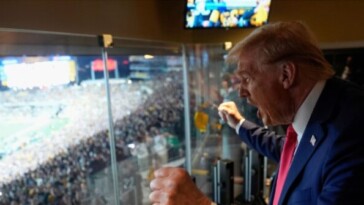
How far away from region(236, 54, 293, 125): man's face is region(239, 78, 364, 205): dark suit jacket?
104mm

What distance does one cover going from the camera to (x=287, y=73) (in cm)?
101

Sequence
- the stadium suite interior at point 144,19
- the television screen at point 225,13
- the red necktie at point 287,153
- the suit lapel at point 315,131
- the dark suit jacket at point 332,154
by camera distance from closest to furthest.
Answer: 1. the dark suit jacket at point 332,154
2. the suit lapel at point 315,131
3. the red necktie at point 287,153
4. the stadium suite interior at point 144,19
5. the television screen at point 225,13

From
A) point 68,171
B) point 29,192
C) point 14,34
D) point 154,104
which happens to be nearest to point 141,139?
point 154,104

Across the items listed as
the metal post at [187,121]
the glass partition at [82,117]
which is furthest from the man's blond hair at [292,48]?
the metal post at [187,121]

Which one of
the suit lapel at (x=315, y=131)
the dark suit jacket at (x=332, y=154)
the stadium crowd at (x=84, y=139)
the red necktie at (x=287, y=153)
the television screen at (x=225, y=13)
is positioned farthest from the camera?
the television screen at (x=225, y=13)

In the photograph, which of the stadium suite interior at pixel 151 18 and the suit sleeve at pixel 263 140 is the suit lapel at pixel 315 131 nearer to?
the suit sleeve at pixel 263 140

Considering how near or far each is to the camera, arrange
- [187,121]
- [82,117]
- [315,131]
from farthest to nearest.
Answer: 1. [187,121]
2. [82,117]
3. [315,131]

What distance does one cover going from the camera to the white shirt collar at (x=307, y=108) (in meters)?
1.02

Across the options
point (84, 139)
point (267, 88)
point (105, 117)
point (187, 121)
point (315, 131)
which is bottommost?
point (187, 121)

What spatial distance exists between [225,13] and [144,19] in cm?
83

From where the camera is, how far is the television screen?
282cm

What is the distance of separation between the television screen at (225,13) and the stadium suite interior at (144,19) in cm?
15

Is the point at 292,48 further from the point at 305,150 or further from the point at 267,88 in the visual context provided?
the point at 305,150

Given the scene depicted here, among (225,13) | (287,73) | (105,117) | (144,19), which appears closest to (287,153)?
(287,73)
